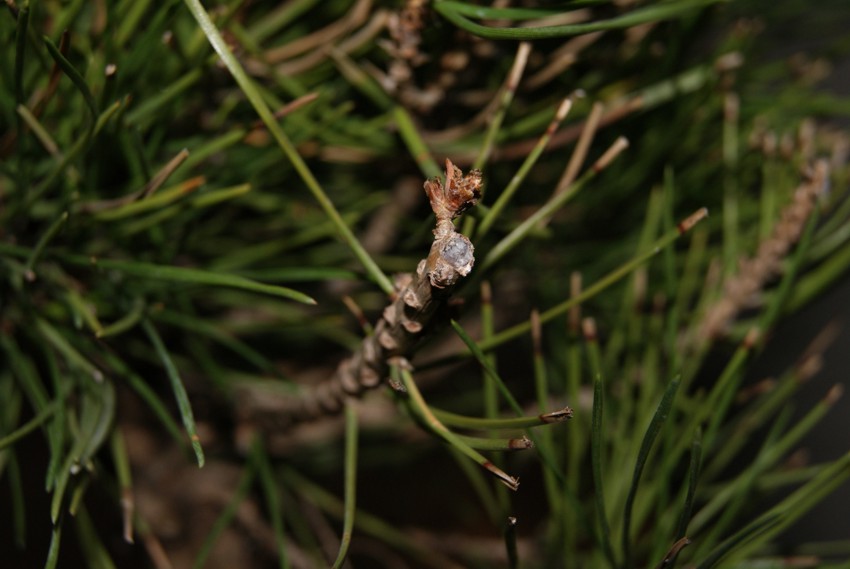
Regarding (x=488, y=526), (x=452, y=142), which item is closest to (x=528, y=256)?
(x=452, y=142)

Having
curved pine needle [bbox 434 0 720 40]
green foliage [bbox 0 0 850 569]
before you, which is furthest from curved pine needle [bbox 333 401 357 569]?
curved pine needle [bbox 434 0 720 40]

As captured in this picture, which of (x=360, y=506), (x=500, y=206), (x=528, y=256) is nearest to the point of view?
(x=500, y=206)

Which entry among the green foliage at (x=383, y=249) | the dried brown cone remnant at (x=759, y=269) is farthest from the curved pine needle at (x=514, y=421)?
the dried brown cone remnant at (x=759, y=269)

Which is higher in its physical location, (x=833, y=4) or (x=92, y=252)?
(x=833, y=4)

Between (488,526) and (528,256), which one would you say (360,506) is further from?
(528,256)

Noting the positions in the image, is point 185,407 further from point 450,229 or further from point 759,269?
point 759,269

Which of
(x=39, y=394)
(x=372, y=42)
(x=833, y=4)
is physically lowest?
(x=39, y=394)

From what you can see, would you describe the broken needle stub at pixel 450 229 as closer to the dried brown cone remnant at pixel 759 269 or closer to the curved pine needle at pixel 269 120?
the curved pine needle at pixel 269 120

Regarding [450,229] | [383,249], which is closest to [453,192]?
[450,229]
